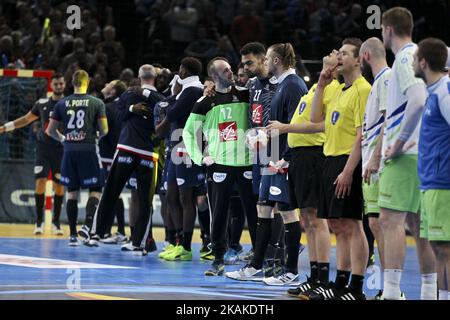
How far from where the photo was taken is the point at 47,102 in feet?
51.2

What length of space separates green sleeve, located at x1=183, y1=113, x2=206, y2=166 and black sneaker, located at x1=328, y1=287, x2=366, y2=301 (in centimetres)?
335

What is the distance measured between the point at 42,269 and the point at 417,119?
16.8 ft

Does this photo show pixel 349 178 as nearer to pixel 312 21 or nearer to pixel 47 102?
pixel 47 102

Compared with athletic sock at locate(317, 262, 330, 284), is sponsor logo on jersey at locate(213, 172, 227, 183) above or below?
above

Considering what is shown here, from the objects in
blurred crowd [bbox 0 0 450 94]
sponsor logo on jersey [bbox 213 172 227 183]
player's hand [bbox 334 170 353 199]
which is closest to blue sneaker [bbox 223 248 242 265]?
sponsor logo on jersey [bbox 213 172 227 183]

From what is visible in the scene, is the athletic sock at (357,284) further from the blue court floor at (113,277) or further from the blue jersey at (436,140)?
the blue jersey at (436,140)

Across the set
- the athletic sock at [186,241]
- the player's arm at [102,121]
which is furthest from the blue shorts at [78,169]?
the athletic sock at [186,241]

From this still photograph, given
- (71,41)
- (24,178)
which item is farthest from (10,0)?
(24,178)

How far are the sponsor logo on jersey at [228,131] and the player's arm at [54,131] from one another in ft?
13.7

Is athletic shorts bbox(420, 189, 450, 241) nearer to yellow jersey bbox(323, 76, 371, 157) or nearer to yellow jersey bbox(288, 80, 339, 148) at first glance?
yellow jersey bbox(323, 76, 371, 157)

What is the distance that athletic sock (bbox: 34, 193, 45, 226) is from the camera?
15648mm

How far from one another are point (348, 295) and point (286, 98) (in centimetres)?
243

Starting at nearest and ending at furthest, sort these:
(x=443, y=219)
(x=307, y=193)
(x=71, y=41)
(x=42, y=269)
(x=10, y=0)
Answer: (x=443, y=219) → (x=307, y=193) → (x=42, y=269) → (x=71, y=41) → (x=10, y=0)

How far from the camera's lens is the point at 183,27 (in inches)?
845
